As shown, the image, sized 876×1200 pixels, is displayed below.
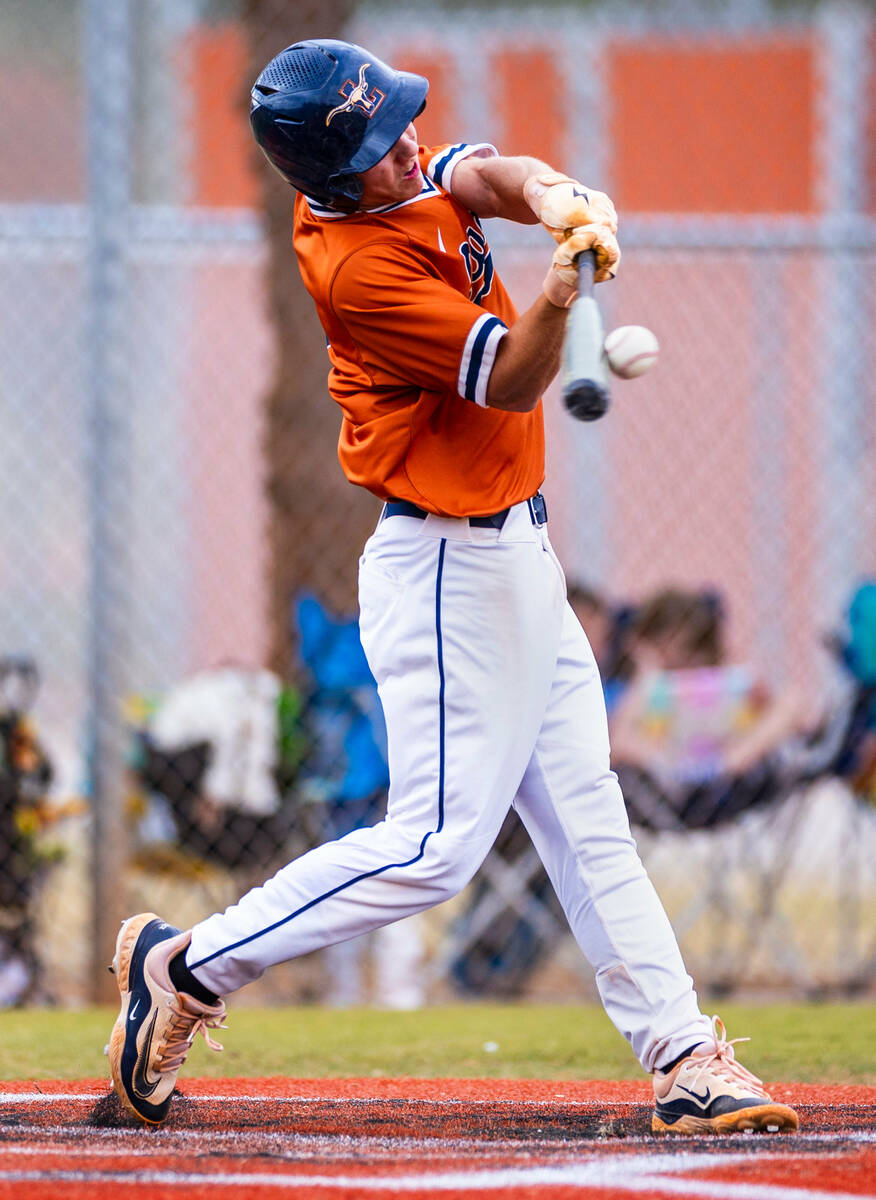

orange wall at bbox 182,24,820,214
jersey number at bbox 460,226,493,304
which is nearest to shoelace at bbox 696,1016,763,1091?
jersey number at bbox 460,226,493,304

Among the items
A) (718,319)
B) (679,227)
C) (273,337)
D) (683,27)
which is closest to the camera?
(679,227)

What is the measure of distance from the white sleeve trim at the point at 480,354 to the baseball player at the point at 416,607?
31 mm

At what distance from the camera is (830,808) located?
22.7 ft

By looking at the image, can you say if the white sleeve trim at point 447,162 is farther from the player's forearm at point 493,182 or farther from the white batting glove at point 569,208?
the white batting glove at point 569,208

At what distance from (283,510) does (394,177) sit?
3.81 metres

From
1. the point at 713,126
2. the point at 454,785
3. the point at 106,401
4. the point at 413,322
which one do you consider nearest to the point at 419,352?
the point at 413,322

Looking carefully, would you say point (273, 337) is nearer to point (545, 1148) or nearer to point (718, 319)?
point (718, 319)

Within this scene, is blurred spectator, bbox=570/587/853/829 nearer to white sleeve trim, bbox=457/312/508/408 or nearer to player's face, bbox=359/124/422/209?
player's face, bbox=359/124/422/209

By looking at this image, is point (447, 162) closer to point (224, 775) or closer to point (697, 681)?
point (224, 775)

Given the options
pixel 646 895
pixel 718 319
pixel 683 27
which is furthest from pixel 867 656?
pixel 683 27

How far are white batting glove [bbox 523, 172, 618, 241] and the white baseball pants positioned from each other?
52 centimetres

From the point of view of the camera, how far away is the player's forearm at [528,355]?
9.37 ft

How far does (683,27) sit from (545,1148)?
9.44m

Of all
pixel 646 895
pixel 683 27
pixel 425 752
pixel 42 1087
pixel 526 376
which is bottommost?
pixel 42 1087
